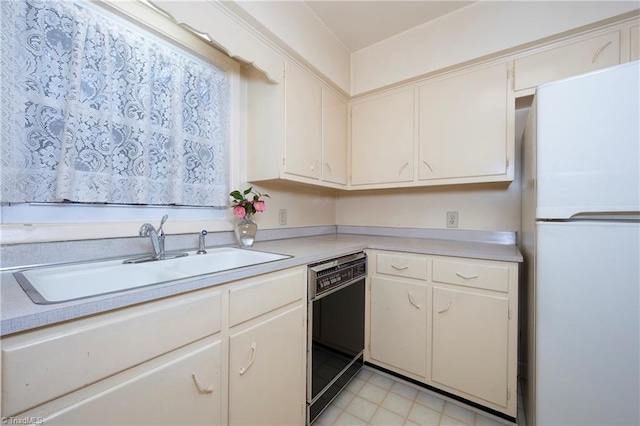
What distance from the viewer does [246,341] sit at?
99 cm

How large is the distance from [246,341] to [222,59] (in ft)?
5.32

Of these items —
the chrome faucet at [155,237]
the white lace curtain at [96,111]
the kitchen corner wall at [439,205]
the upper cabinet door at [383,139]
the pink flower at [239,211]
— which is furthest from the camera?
the upper cabinet door at [383,139]

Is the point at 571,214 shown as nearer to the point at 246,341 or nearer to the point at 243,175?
the point at 246,341

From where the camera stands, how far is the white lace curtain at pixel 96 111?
36.9 inches

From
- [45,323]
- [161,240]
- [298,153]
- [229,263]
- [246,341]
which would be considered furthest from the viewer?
[298,153]

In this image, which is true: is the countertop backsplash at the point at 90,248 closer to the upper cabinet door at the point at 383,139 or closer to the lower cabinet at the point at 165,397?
the lower cabinet at the point at 165,397

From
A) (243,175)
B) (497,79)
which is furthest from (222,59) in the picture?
(497,79)

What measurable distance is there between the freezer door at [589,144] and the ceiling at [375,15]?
107 cm

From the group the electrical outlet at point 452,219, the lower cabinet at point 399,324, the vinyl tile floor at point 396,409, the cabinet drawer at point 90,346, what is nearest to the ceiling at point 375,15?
the electrical outlet at point 452,219

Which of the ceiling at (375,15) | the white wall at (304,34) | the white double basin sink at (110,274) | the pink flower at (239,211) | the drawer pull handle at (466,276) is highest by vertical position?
the ceiling at (375,15)

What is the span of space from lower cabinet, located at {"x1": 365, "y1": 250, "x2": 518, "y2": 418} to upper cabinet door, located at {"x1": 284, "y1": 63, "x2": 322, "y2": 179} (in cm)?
78

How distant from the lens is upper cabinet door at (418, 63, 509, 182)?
1649 mm

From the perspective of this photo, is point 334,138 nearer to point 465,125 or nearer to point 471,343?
point 465,125

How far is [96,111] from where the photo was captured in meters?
1.11
